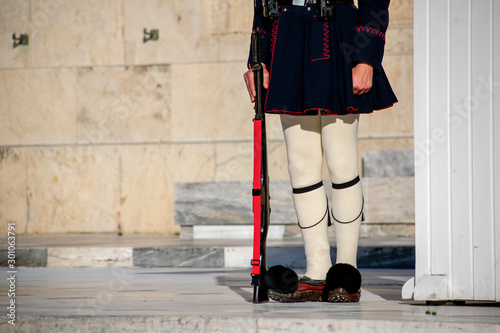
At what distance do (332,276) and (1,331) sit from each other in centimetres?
129

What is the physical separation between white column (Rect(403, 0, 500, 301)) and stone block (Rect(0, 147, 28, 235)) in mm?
5691

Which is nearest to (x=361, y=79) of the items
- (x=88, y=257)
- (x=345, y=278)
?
(x=345, y=278)

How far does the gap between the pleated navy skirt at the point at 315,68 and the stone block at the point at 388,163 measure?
3.90 metres

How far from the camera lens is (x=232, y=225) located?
6.86m

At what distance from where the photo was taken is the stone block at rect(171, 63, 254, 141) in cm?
797

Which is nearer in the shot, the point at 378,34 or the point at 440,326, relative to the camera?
the point at 440,326

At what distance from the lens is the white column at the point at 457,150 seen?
123 inches

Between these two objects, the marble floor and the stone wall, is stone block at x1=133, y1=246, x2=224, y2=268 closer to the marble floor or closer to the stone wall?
the marble floor

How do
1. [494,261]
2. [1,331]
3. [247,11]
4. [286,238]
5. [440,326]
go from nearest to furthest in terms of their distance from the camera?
[440,326] → [1,331] → [494,261] → [286,238] → [247,11]

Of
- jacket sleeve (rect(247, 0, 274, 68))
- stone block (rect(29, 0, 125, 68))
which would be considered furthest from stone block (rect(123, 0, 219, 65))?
jacket sleeve (rect(247, 0, 274, 68))

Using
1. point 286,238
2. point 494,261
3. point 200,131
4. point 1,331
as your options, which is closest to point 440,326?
point 494,261

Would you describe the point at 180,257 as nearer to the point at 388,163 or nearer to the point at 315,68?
the point at 388,163

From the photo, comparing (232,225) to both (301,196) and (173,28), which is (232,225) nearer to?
(173,28)

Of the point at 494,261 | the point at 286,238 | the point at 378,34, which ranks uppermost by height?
the point at 378,34
